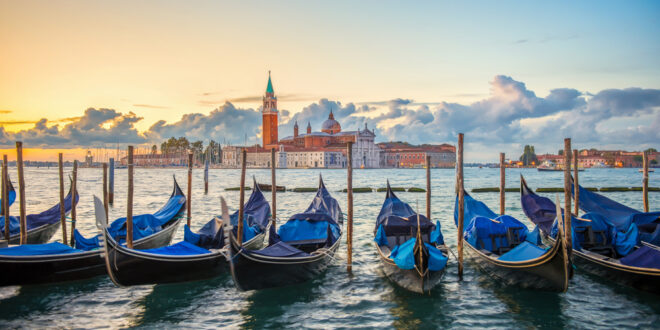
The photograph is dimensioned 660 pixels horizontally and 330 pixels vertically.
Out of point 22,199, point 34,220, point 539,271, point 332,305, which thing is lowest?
point 332,305

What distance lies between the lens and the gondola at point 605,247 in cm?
412

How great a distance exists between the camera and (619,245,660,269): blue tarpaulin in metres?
4.04

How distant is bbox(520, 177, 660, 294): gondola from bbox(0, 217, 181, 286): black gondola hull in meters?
5.05

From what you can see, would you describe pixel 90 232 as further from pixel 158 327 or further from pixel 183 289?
pixel 158 327

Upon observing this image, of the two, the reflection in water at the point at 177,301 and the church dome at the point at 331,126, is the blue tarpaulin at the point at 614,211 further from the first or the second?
the church dome at the point at 331,126

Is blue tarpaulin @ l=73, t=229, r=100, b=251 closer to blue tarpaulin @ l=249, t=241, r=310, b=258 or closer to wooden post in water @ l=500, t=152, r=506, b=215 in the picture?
blue tarpaulin @ l=249, t=241, r=310, b=258

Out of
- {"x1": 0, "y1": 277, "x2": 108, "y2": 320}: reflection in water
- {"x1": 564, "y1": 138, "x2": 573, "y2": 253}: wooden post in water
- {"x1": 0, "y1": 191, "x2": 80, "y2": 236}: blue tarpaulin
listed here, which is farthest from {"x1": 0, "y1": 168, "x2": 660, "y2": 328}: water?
{"x1": 0, "y1": 191, "x2": 80, "y2": 236}: blue tarpaulin

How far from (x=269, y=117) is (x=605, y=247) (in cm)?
6453

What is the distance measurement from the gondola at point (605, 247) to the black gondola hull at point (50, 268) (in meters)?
5.05

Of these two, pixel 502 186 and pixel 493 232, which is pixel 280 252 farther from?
pixel 502 186

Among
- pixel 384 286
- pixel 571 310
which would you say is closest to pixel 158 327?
pixel 384 286

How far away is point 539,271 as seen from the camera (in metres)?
4.08

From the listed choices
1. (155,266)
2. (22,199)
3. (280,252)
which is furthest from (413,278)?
(22,199)

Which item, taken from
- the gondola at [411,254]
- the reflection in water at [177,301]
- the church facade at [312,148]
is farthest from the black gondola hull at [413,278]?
the church facade at [312,148]
